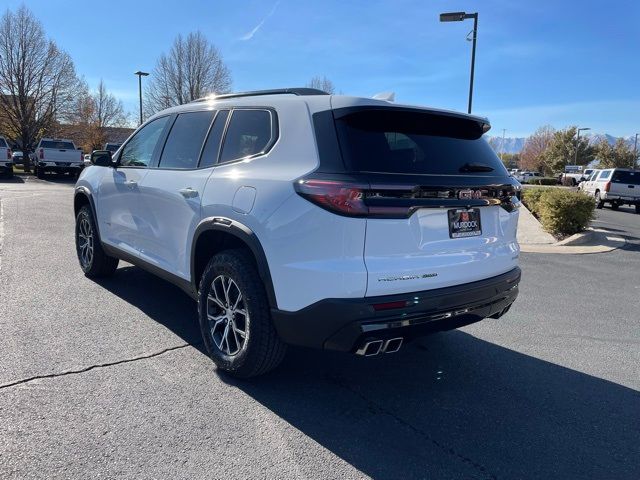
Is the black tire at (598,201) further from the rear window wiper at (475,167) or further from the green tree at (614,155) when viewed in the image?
the green tree at (614,155)

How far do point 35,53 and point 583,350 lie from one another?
38.9 m

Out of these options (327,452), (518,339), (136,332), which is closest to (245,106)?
(136,332)

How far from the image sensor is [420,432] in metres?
2.89

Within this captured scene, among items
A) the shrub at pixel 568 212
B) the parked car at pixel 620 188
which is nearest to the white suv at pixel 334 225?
the shrub at pixel 568 212

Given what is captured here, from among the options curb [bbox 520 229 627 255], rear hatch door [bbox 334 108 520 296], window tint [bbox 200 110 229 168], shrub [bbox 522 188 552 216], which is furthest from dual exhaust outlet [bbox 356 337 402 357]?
shrub [bbox 522 188 552 216]

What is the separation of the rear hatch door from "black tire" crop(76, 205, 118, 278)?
150 inches

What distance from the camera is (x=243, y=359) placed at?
10.6 ft

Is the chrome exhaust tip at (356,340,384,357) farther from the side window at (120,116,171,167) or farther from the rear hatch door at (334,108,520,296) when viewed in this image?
the side window at (120,116,171,167)

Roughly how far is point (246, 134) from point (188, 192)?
647 mm

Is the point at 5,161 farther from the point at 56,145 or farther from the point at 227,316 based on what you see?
the point at 227,316

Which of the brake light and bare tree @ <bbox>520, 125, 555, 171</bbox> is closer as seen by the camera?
the brake light

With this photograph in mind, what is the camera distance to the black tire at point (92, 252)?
18.3 ft

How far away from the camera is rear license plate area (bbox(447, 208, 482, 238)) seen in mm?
3008

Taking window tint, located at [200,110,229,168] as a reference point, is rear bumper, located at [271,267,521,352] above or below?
below
